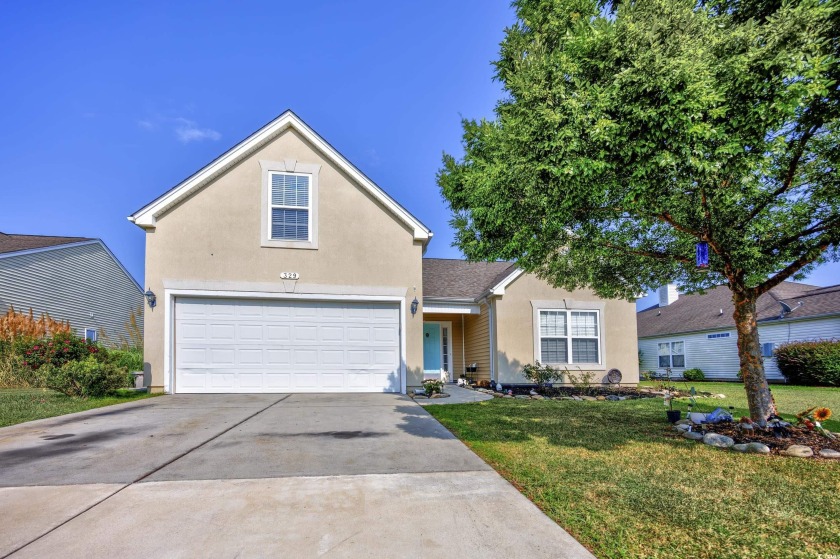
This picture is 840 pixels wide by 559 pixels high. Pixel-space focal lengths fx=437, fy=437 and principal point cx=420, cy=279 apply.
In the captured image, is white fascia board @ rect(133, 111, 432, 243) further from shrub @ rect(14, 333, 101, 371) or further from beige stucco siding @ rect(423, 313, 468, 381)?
beige stucco siding @ rect(423, 313, 468, 381)

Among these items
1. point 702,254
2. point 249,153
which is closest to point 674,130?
point 702,254

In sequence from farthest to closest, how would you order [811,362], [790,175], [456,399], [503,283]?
1. [811,362]
2. [503,283]
3. [456,399]
4. [790,175]

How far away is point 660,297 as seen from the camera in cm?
3075

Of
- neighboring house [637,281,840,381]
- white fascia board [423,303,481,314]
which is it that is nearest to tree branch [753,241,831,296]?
white fascia board [423,303,481,314]

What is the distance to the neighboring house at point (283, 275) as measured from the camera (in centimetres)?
1106

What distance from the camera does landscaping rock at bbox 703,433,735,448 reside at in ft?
18.3

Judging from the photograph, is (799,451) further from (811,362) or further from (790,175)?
(811,362)

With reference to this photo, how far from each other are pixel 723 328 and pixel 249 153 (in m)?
22.6

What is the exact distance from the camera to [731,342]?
845 inches

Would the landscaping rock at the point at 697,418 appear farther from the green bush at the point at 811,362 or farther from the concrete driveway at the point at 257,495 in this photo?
the green bush at the point at 811,362

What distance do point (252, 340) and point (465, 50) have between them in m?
10.0

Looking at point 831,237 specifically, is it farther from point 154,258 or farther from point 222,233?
point 154,258

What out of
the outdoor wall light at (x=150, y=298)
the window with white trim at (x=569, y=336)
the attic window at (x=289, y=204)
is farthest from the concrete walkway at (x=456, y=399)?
the outdoor wall light at (x=150, y=298)

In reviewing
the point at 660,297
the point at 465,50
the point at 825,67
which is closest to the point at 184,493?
the point at 825,67
